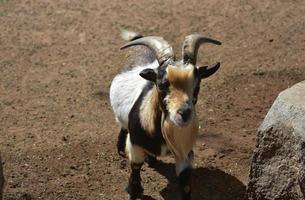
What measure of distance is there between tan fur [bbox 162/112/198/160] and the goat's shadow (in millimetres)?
953

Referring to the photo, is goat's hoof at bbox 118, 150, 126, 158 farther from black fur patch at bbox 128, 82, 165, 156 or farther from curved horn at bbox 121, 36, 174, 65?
curved horn at bbox 121, 36, 174, 65

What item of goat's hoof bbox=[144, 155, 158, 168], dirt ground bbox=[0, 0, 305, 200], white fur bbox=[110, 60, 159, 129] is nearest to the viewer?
white fur bbox=[110, 60, 159, 129]

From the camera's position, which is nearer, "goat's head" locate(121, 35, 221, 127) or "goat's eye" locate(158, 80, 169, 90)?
"goat's head" locate(121, 35, 221, 127)

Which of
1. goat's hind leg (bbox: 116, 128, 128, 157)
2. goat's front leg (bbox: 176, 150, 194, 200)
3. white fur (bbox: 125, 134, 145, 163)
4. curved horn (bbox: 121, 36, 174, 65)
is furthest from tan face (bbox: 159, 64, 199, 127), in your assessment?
goat's hind leg (bbox: 116, 128, 128, 157)

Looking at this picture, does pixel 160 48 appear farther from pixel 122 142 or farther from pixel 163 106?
pixel 122 142

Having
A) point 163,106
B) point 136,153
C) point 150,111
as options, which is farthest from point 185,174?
point 163,106

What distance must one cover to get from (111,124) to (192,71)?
109 inches

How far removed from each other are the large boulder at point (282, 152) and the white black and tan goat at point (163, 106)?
66cm

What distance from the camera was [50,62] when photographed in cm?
1007

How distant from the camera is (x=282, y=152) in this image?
5926 millimetres

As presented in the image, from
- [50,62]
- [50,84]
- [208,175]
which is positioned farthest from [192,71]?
[50,62]

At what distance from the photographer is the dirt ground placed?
7.27 meters

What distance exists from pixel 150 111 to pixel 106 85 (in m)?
3.17

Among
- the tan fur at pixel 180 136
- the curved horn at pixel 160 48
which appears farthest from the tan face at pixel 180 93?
the curved horn at pixel 160 48
